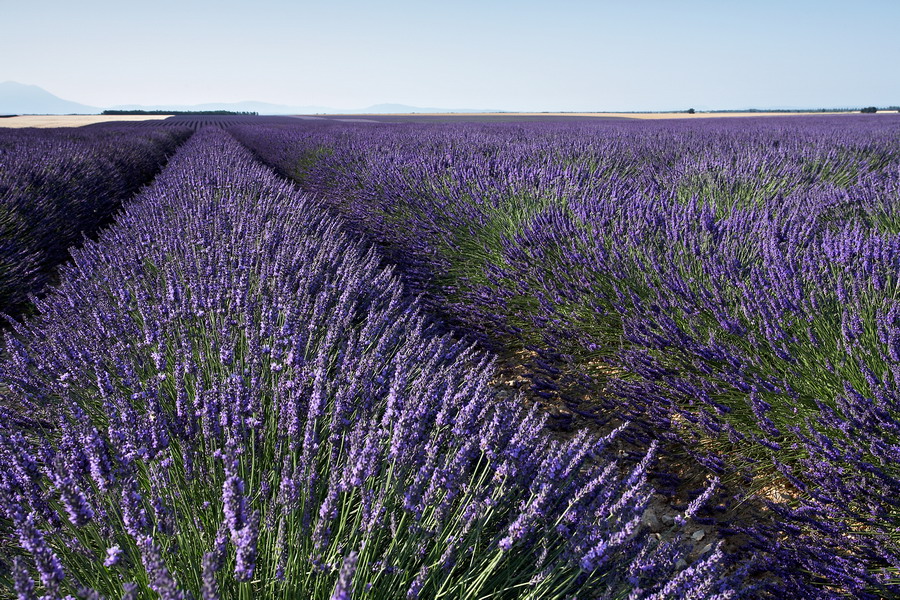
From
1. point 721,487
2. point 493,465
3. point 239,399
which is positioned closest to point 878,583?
point 721,487

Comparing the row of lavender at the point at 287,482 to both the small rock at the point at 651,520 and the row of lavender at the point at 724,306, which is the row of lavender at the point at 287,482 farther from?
the row of lavender at the point at 724,306

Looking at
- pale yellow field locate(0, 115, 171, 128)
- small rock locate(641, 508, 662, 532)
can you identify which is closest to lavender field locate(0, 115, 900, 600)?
small rock locate(641, 508, 662, 532)

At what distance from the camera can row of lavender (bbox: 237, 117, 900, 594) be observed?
161 cm

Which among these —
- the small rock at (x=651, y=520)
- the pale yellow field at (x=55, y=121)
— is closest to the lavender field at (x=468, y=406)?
the small rock at (x=651, y=520)

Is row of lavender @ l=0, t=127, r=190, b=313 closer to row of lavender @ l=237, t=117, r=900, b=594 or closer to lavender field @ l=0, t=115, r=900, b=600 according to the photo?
lavender field @ l=0, t=115, r=900, b=600

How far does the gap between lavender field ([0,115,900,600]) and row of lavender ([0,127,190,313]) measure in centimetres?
6

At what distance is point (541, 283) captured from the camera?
3102mm

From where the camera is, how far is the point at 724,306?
7.48ft

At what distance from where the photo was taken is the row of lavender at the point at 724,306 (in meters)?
1.61

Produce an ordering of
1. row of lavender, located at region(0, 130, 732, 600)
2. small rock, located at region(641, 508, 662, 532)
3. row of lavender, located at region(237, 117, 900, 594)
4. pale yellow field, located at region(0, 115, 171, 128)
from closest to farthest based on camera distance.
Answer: row of lavender, located at region(0, 130, 732, 600) → row of lavender, located at region(237, 117, 900, 594) → small rock, located at region(641, 508, 662, 532) → pale yellow field, located at region(0, 115, 171, 128)

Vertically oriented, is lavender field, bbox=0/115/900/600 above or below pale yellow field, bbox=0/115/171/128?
below

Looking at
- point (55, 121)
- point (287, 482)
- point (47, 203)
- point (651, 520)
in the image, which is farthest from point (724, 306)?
point (55, 121)

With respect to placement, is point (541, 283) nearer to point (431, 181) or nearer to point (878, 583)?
point (878, 583)

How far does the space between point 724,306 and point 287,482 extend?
1921 millimetres
